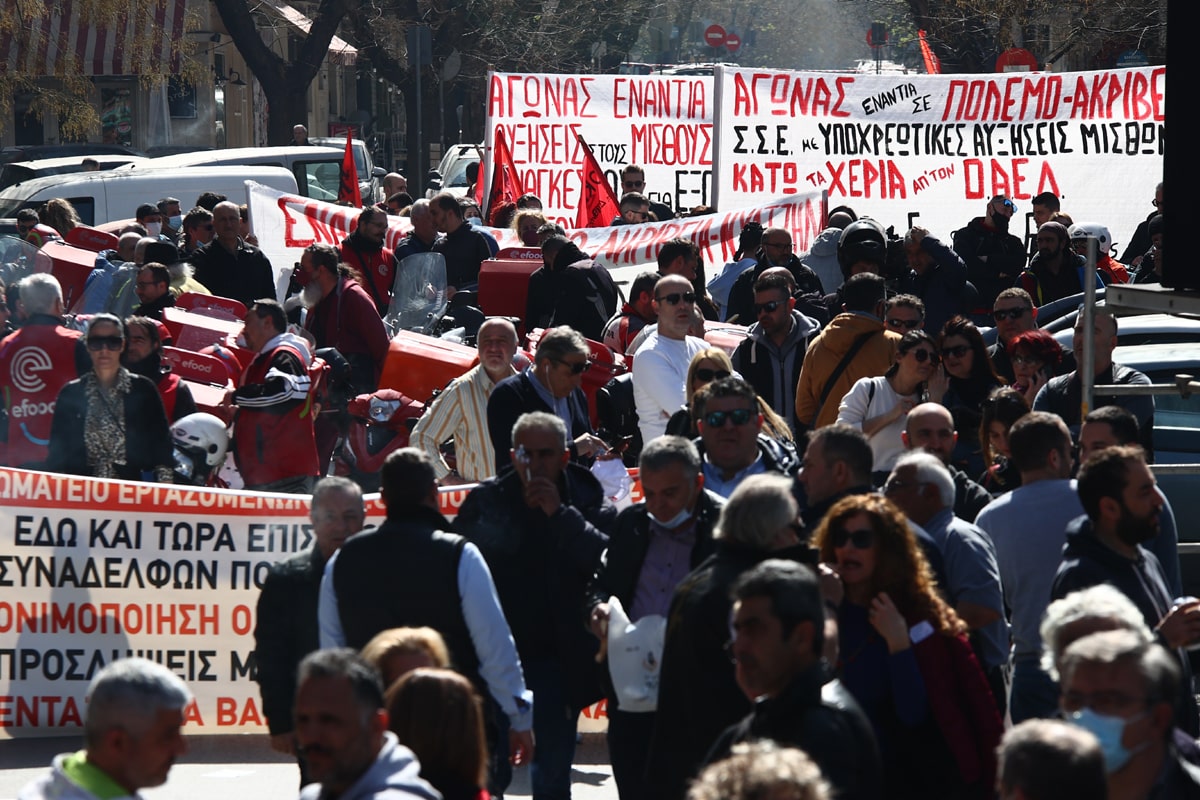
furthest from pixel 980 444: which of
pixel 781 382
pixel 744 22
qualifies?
pixel 744 22

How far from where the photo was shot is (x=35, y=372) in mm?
9297

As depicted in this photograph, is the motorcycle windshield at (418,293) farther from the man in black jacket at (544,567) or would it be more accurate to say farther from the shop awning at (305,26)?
the shop awning at (305,26)

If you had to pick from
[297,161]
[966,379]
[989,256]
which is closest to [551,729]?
[966,379]

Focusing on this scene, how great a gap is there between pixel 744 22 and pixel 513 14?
93134 mm

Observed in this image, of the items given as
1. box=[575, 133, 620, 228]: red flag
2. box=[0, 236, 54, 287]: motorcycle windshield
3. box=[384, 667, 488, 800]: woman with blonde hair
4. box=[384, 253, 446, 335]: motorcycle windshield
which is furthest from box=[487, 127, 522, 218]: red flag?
box=[384, 667, 488, 800]: woman with blonde hair

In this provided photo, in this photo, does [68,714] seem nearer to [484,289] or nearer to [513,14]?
[484,289]

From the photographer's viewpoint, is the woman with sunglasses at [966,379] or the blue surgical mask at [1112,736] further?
the woman with sunglasses at [966,379]

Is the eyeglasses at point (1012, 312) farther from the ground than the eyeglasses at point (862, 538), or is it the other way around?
the eyeglasses at point (1012, 312)

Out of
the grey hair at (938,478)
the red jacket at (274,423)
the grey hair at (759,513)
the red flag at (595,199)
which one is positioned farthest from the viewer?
the red flag at (595,199)

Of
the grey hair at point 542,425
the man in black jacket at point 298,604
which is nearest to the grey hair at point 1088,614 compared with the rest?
the grey hair at point 542,425

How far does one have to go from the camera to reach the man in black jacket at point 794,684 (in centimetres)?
387

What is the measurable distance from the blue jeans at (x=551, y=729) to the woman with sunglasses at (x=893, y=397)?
6.69ft

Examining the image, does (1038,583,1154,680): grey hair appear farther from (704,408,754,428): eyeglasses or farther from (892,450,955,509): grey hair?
(704,408,754,428): eyeglasses

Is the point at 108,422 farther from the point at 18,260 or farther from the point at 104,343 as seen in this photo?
the point at 18,260
